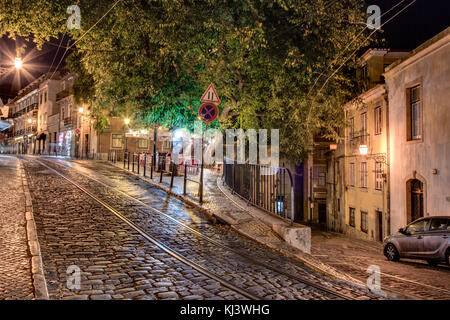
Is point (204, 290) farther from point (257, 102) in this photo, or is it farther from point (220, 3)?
point (257, 102)

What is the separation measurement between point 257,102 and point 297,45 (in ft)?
12.3

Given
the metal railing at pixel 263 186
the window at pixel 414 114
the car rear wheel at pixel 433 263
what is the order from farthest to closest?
the window at pixel 414 114 → the car rear wheel at pixel 433 263 → the metal railing at pixel 263 186

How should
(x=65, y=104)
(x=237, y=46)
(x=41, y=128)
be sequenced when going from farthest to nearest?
(x=41, y=128), (x=65, y=104), (x=237, y=46)

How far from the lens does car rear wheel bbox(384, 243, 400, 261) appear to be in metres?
12.4

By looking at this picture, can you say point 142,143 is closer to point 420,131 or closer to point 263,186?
point 420,131

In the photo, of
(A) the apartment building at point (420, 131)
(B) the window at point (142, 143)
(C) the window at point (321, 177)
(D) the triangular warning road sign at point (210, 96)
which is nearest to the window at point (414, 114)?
(A) the apartment building at point (420, 131)

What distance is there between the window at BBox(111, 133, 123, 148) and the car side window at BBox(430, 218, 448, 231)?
32.6 m

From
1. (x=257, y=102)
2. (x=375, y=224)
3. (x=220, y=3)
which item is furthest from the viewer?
(x=375, y=224)

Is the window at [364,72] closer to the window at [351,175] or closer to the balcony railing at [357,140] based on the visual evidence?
the balcony railing at [357,140]

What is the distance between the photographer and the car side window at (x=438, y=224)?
10952 mm

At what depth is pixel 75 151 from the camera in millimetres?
45594

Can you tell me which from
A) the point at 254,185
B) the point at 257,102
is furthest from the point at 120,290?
the point at 257,102

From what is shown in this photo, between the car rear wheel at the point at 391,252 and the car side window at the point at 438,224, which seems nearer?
the car side window at the point at 438,224

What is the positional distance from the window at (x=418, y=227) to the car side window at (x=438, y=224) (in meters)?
0.26
